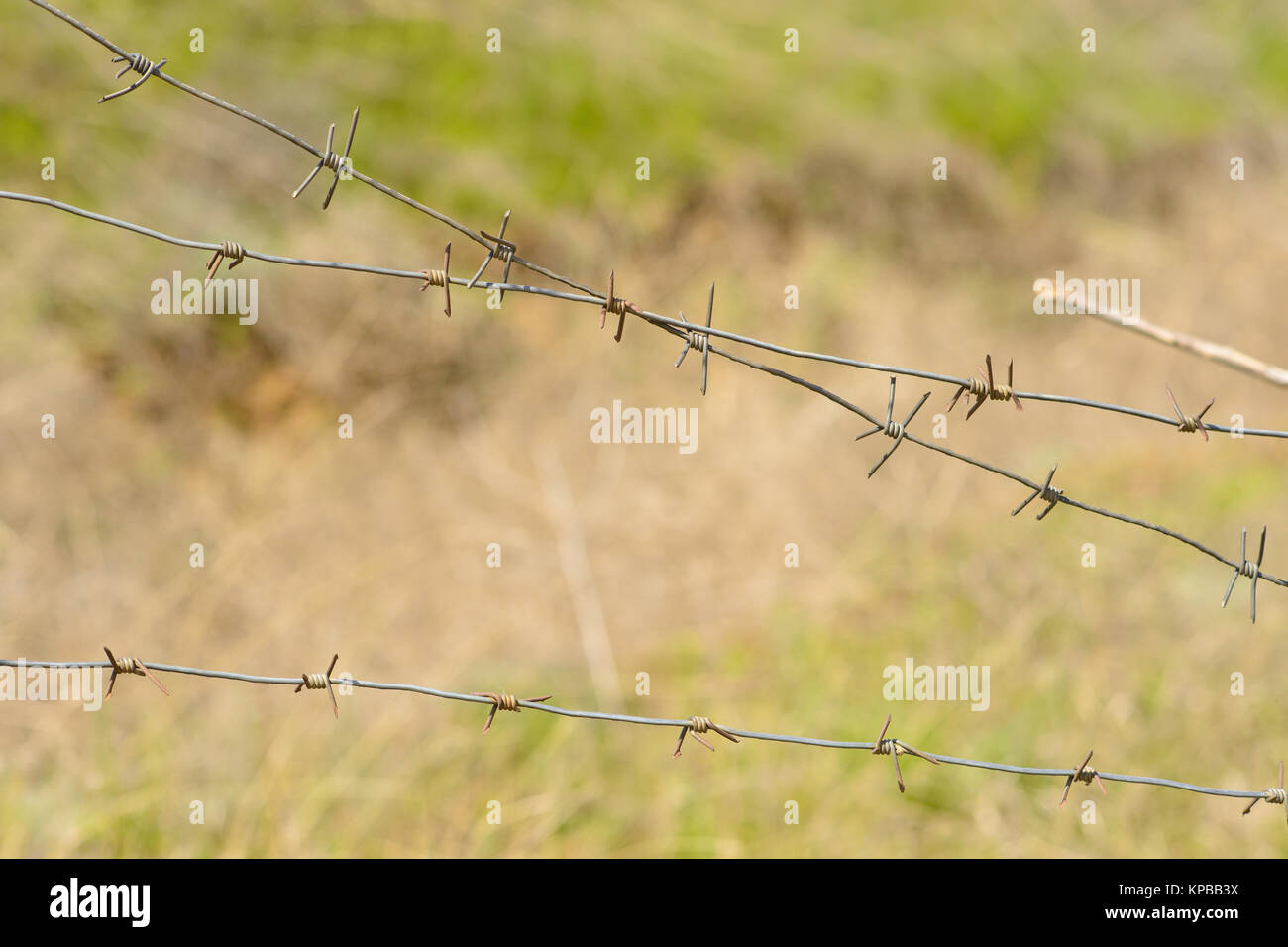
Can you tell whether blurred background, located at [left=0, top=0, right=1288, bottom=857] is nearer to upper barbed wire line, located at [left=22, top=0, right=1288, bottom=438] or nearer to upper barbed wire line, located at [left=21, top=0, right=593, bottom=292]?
upper barbed wire line, located at [left=22, top=0, right=1288, bottom=438]

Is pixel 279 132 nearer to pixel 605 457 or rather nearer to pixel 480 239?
pixel 480 239

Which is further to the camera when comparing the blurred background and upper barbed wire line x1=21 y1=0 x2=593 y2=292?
the blurred background

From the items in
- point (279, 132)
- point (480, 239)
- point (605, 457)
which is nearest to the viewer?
point (279, 132)

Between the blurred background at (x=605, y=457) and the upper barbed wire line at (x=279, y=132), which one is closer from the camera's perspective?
the upper barbed wire line at (x=279, y=132)

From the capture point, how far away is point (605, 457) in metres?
6.17

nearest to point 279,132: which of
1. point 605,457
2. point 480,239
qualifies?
point 480,239

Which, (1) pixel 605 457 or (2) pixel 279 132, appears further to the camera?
(1) pixel 605 457

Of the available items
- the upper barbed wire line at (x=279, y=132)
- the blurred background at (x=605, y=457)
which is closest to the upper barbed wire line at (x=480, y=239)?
the upper barbed wire line at (x=279, y=132)

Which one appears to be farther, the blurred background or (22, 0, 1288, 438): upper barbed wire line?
the blurred background

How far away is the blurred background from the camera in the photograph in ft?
11.4

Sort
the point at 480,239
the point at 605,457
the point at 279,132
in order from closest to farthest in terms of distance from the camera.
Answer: the point at 279,132
the point at 480,239
the point at 605,457

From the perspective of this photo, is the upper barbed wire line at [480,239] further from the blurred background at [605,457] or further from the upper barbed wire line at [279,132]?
the blurred background at [605,457]

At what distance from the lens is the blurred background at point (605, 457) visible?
3484 millimetres

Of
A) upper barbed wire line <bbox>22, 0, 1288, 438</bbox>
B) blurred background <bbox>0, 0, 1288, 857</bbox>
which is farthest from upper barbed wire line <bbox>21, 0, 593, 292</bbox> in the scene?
blurred background <bbox>0, 0, 1288, 857</bbox>
